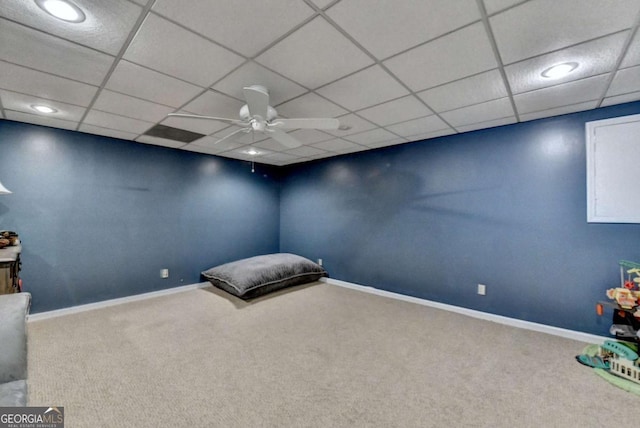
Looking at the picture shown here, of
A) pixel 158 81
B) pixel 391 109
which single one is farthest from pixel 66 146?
pixel 391 109

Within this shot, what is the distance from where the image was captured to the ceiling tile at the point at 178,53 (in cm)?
161

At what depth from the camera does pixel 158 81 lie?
Result: 2.19 m

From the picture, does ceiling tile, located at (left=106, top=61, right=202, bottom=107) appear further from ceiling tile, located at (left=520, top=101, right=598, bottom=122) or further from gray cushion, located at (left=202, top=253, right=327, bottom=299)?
ceiling tile, located at (left=520, top=101, right=598, bottom=122)

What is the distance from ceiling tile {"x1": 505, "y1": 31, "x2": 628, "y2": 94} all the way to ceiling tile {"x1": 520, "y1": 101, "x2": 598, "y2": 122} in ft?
2.30

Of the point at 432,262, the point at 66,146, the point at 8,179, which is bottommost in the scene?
the point at 432,262

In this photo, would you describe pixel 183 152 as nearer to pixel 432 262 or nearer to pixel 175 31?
pixel 175 31

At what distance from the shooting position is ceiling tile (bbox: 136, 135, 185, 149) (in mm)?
3791

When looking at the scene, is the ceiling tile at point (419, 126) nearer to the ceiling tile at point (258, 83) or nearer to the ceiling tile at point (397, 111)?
the ceiling tile at point (397, 111)

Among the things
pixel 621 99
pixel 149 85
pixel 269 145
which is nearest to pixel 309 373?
pixel 149 85

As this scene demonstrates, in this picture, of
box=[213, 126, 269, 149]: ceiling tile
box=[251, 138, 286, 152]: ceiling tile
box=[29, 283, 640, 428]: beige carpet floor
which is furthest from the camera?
box=[251, 138, 286, 152]: ceiling tile

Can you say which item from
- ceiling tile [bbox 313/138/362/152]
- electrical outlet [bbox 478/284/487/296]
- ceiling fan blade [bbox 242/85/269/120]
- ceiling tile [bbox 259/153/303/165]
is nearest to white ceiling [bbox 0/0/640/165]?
ceiling fan blade [bbox 242/85/269/120]

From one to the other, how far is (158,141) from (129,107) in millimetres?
1323

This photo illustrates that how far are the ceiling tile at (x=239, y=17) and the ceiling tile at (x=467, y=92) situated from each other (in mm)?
1428

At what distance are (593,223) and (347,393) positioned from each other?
9.90ft
